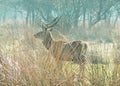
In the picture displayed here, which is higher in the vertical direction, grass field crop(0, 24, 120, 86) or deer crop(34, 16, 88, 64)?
deer crop(34, 16, 88, 64)

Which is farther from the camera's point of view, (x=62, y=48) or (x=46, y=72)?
(x=62, y=48)

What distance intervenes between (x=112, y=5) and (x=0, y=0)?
1718 centimetres

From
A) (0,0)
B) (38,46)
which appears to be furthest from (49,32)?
(0,0)

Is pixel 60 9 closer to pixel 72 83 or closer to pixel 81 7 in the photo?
pixel 81 7

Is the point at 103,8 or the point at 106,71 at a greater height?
the point at 103,8

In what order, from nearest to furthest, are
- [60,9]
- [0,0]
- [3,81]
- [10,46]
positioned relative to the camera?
1. [3,81]
2. [10,46]
3. [60,9]
4. [0,0]

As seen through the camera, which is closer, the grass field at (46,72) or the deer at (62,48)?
the grass field at (46,72)

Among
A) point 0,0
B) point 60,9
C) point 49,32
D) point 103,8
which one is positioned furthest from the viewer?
point 0,0

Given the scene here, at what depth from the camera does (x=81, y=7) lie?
34.5 meters

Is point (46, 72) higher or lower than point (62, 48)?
lower

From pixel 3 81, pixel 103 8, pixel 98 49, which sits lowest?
pixel 3 81

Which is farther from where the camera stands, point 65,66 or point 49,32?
point 49,32

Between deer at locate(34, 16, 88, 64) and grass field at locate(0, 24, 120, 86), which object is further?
deer at locate(34, 16, 88, 64)

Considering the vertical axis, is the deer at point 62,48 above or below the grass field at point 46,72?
above
